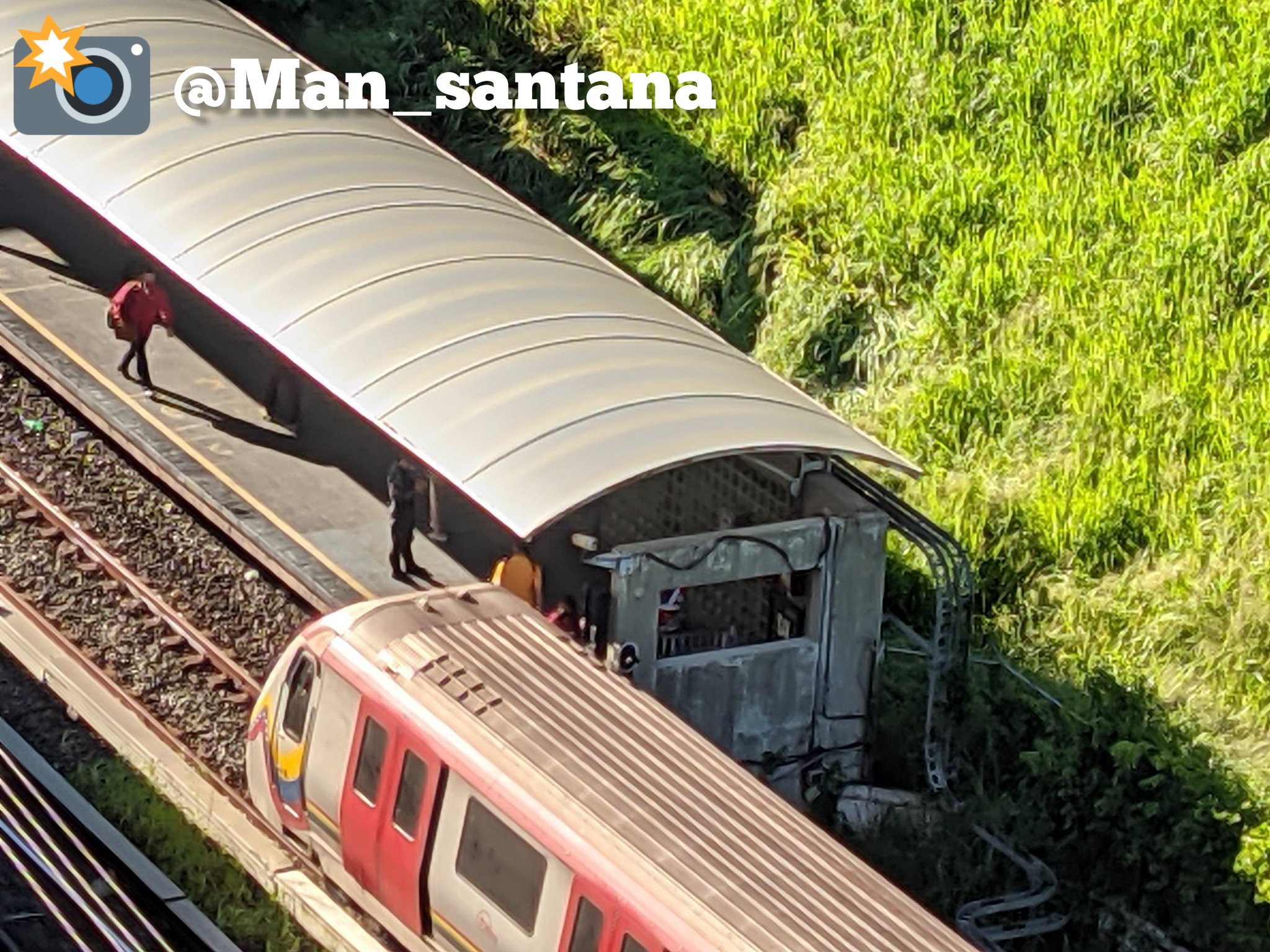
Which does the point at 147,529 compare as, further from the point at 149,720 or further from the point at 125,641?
the point at 149,720

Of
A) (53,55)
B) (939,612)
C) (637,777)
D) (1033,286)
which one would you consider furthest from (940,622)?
(53,55)

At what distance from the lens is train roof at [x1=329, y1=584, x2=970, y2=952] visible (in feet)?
32.9

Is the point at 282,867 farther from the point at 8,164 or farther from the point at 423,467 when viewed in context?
the point at 8,164

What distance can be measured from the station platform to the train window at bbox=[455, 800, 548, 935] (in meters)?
5.12

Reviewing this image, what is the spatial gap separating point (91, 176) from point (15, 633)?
220 inches

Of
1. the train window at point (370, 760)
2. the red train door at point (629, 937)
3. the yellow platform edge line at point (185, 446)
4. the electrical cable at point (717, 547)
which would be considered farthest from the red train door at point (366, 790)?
the yellow platform edge line at point (185, 446)

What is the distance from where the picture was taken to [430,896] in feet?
37.3

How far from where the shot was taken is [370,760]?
11680mm

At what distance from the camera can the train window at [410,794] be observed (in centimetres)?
1132

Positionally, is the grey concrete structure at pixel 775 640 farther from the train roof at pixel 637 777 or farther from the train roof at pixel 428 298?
the train roof at pixel 637 777

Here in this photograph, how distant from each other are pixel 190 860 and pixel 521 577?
3119mm

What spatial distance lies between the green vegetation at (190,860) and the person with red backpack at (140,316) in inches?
243

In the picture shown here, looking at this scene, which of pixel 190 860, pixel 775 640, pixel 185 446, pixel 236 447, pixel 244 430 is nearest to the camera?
pixel 190 860

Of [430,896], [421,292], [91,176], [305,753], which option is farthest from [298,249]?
[430,896]
